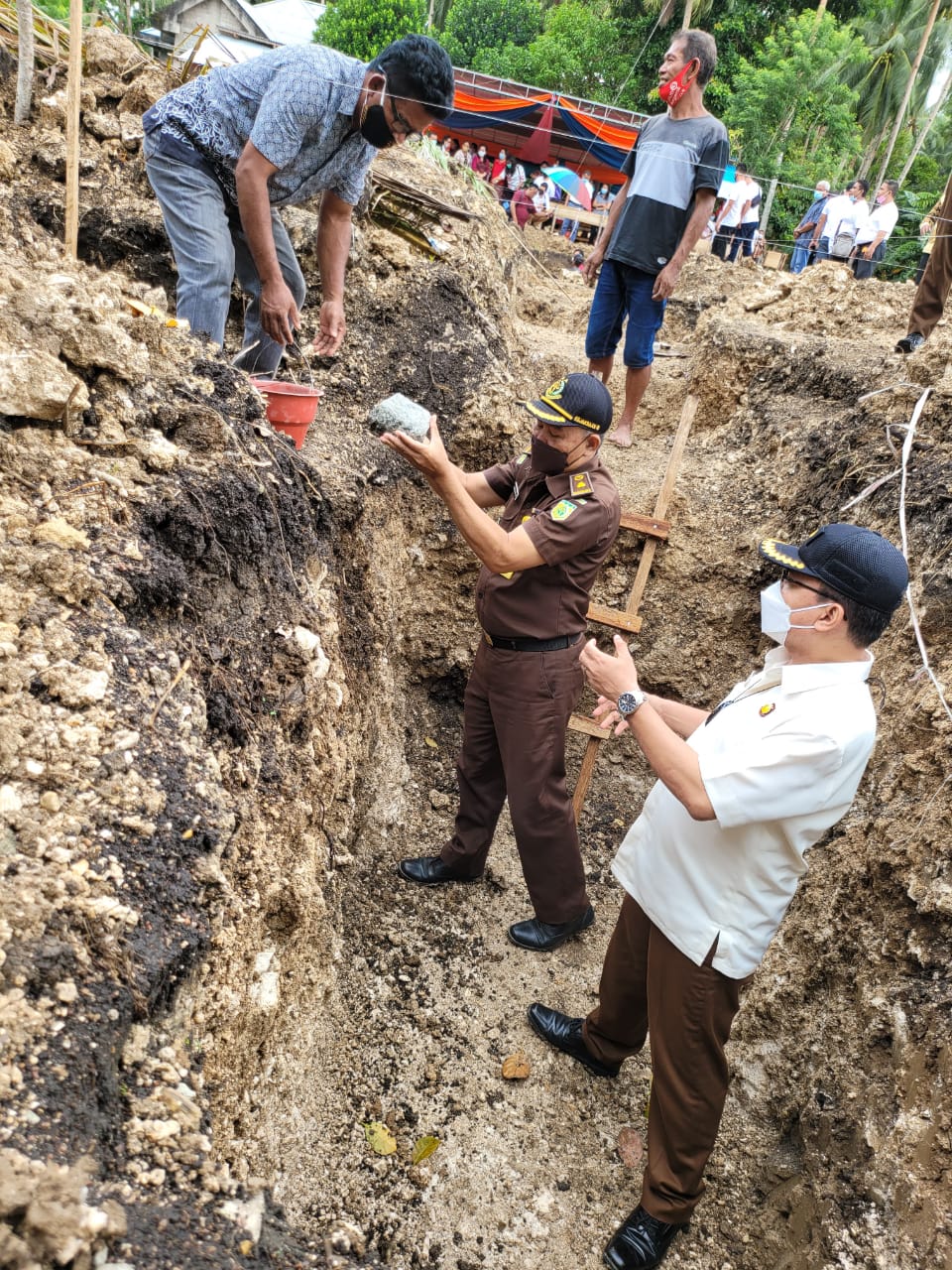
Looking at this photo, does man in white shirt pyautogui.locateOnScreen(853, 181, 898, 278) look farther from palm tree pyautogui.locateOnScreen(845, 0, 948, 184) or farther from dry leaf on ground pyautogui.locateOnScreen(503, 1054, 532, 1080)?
palm tree pyautogui.locateOnScreen(845, 0, 948, 184)

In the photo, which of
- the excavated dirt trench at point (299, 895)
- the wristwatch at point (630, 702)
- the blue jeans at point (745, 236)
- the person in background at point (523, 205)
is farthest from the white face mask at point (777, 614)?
the person in background at point (523, 205)

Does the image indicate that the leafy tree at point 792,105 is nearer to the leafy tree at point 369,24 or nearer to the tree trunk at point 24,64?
the leafy tree at point 369,24

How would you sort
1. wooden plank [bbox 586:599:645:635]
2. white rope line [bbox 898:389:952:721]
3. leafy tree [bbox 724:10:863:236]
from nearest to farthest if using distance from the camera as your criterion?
white rope line [bbox 898:389:952:721] < wooden plank [bbox 586:599:645:635] < leafy tree [bbox 724:10:863:236]

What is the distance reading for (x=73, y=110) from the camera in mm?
2508

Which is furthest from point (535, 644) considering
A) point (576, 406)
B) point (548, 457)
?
point (576, 406)

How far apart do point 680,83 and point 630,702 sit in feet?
13.0

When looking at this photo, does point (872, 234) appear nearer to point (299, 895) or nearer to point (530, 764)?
point (530, 764)

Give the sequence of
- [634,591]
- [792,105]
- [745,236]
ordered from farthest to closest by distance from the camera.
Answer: [792,105]
[745,236]
[634,591]

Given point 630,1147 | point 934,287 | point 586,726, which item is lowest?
point 630,1147

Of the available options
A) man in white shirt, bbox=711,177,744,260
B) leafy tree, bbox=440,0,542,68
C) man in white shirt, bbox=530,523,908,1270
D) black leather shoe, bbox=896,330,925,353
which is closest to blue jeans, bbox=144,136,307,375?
man in white shirt, bbox=530,523,908,1270

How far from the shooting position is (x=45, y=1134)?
3.89 ft

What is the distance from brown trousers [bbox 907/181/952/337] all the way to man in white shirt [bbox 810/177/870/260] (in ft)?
16.4

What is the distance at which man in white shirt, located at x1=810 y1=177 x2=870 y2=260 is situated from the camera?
965cm

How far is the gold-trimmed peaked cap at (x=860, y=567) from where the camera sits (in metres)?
1.81
